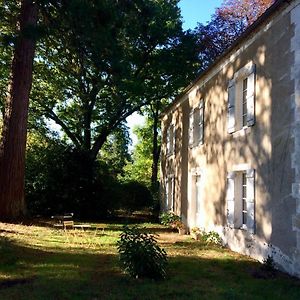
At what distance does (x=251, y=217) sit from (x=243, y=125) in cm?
255

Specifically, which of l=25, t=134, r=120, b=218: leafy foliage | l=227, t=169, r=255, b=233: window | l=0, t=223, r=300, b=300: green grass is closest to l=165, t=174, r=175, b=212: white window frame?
l=25, t=134, r=120, b=218: leafy foliage

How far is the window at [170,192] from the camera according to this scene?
20383 millimetres

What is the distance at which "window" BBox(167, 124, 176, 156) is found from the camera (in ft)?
68.8

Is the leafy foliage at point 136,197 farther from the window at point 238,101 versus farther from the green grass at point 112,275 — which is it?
the window at point 238,101

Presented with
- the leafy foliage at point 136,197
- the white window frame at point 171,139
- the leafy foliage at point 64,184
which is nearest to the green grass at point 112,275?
the white window frame at point 171,139

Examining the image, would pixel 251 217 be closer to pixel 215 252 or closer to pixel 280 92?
pixel 215 252

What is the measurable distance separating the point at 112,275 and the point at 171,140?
13694mm

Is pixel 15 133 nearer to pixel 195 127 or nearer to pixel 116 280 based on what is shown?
pixel 195 127

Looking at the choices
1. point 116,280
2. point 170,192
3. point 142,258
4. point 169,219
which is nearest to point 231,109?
point 142,258

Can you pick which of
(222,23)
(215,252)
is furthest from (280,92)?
(222,23)

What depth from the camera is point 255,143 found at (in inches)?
417

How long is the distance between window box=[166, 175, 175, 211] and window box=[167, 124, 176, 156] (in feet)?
4.19

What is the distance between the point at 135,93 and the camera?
22.8 meters

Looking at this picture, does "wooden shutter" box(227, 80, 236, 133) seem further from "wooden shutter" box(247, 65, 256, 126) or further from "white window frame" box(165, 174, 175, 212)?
"white window frame" box(165, 174, 175, 212)
